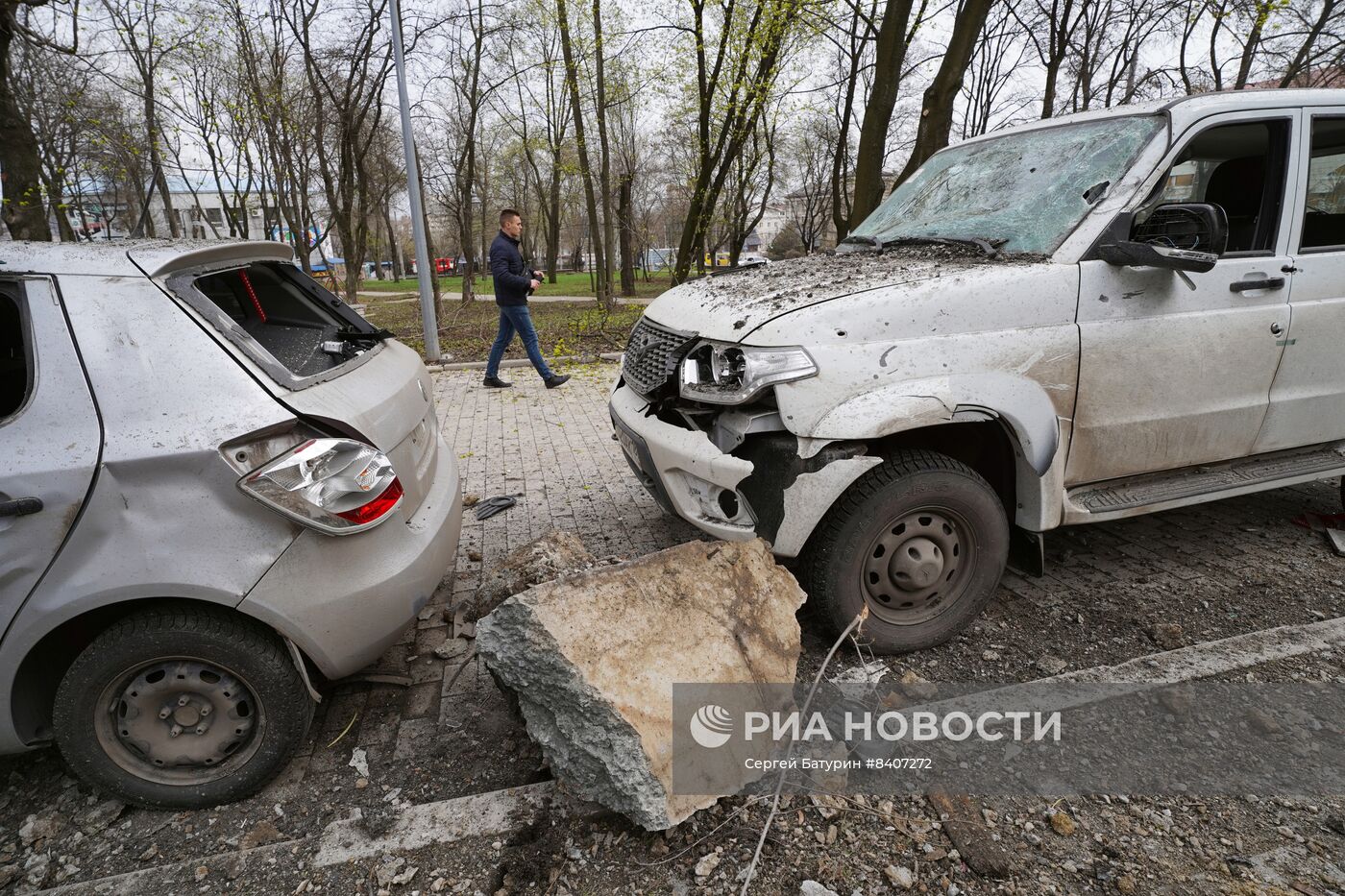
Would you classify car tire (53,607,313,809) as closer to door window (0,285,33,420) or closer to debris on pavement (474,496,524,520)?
door window (0,285,33,420)

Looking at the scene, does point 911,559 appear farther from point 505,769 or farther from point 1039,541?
point 505,769

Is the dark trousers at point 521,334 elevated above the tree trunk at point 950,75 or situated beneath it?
situated beneath

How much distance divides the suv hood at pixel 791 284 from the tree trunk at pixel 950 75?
624cm

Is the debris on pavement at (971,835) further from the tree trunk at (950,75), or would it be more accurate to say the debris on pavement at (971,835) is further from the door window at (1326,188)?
the tree trunk at (950,75)

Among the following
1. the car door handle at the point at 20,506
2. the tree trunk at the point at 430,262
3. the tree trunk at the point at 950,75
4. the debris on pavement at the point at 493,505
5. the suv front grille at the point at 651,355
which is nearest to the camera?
the car door handle at the point at 20,506

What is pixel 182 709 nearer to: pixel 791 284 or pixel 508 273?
pixel 791 284

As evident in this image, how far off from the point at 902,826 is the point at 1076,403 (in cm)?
180

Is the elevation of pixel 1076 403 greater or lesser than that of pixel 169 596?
greater

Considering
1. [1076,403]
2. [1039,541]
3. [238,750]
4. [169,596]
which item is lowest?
[238,750]

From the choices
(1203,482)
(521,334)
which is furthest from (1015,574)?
(521,334)

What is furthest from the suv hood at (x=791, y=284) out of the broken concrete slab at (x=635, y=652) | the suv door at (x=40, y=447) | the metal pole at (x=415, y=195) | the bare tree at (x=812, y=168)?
the bare tree at (x=812, y=168)

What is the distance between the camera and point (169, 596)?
2113mm

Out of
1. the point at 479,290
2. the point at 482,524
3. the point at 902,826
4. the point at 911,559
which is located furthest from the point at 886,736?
the point at 479,290

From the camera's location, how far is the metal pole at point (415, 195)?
998 cm
